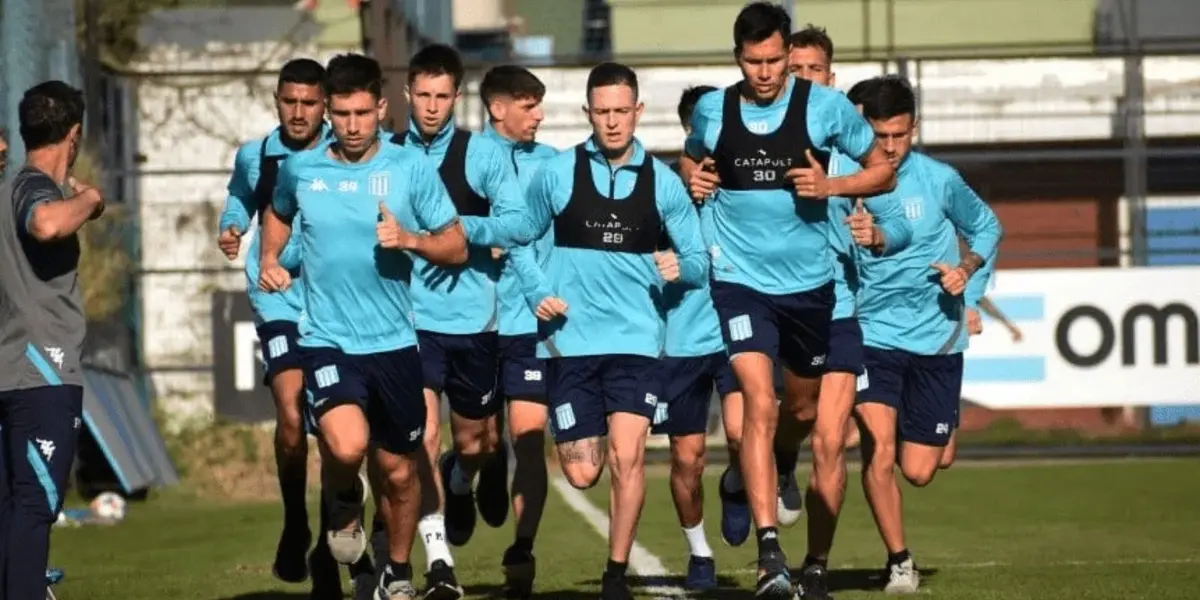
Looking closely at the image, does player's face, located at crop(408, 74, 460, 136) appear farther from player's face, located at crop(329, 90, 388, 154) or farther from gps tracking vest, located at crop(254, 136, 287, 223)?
player's face, located at crop(329, 90, 388, 154)

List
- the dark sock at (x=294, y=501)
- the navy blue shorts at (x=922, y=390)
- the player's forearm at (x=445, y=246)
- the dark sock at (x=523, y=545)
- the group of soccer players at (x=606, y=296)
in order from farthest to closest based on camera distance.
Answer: the navy blue shorts at (x=922, y=390)
the dark sock at (x=523, y=545)
the dark sock at (x=294, y=501)
the group of soccer players at (x=606, y=296)
the player's forearm at (x=445, y=246)

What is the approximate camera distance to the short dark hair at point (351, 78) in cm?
1005

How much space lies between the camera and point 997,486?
64.3ft

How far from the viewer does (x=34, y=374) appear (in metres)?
9.02

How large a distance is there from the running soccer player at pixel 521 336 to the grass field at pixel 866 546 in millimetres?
507

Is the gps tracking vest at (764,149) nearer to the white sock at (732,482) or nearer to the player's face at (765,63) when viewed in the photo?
the player's face at (765,63)

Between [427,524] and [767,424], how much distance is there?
1796 millimetres

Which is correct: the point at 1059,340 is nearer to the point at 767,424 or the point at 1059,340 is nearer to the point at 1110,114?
the point at 1110,114

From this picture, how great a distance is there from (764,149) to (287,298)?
2485 millimetres

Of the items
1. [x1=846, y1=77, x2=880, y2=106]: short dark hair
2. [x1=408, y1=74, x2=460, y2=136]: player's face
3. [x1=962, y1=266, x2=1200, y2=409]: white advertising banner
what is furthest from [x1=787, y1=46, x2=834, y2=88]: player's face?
[x1=962, y1=266, x2=1200, y2=409]: white advertising banner

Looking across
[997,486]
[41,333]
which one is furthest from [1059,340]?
[41,333]

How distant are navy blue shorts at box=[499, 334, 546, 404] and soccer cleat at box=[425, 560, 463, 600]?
1653mm

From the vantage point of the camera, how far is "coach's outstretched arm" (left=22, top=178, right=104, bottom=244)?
8.85 metres

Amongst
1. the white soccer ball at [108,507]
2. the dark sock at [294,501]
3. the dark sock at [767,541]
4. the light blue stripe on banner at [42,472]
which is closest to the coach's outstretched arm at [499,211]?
the dark sock at [294,501]
